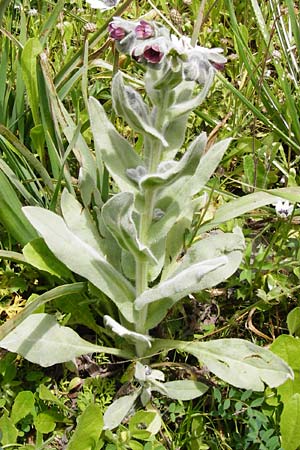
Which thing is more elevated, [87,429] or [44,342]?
[44,342]

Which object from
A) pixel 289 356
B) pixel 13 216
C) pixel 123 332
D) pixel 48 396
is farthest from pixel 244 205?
pixel 48 396

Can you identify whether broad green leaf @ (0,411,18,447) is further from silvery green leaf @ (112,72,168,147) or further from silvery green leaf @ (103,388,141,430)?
silvery green leaf @ (112,72,168,147)

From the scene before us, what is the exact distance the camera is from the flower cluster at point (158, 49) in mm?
1399

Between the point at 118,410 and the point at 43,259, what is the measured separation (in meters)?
0.48

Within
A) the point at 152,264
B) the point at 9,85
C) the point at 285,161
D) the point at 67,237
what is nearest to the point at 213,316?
the point at 152,264

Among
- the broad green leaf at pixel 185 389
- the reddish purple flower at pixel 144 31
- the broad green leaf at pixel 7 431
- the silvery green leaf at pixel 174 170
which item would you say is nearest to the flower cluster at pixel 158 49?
the reddish purple flower at pixel 144 31

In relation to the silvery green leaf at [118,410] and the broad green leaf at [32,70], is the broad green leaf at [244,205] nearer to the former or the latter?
the silvery green leaf at [118,410]

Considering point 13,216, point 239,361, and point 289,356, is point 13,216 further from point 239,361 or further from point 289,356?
point 289,356

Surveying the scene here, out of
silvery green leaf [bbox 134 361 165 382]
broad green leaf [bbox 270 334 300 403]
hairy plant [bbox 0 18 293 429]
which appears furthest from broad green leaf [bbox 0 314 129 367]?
broad green leaf [bbox 270 334 300 403]

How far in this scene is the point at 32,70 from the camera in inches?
80.8

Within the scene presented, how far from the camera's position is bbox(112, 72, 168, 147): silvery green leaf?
150cm

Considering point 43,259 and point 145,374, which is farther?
point 43,259

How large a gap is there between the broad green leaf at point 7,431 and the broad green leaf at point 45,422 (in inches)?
3.1

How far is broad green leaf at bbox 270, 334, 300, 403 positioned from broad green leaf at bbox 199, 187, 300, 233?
381 millimetres
